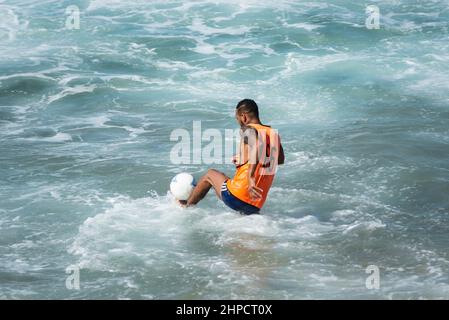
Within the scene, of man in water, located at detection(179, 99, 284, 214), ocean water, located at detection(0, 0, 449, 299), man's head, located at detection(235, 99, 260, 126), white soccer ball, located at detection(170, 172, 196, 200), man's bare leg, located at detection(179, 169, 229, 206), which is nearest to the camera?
ocean water, located at detection(0, 0, 449, 299)

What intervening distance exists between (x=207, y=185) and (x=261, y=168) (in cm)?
88

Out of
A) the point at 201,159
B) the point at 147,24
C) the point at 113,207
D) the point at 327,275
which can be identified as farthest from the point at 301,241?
the point at 147,24

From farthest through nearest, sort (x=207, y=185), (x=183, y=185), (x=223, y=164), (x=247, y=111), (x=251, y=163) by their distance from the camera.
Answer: (x=223, y=164) → (x=183, y=185) → (x=207, y=185) → (x=247, y=111) → (x=251, y=163)

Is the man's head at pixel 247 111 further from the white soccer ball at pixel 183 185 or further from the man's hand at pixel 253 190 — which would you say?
the white soccer ball at pixel 183 185

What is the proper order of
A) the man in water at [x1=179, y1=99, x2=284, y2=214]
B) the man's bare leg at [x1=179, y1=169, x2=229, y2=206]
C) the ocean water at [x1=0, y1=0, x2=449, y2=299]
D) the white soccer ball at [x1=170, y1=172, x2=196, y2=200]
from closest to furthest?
1. the ocean water at [x1=0, y1=0, x2=449, y2=299]
2. the man in water at [x1=179, y1=99, x2=284, y2=214]
3. the man's bare leg at [x1=179, y1=169, x2=229, y2=206]
4. the white soccer ball at [x1=170, y1=172, x2=196, y2=200]

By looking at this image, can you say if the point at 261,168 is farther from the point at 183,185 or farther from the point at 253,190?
the point at 183,185

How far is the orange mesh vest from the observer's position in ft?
26.6

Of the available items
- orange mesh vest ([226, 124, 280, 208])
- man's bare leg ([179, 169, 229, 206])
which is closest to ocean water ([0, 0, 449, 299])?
man's bare leg ([179, 169, 229, 206])

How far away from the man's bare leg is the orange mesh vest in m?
0.17

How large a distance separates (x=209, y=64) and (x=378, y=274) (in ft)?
34.3

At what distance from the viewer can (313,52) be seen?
1786 cm

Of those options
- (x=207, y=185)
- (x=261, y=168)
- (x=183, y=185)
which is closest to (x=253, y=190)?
(x=261, y=168)

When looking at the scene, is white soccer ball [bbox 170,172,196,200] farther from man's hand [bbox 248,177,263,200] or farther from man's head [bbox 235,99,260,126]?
man's head [bbox 235,99,260,126]

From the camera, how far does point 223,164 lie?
36.0ft
